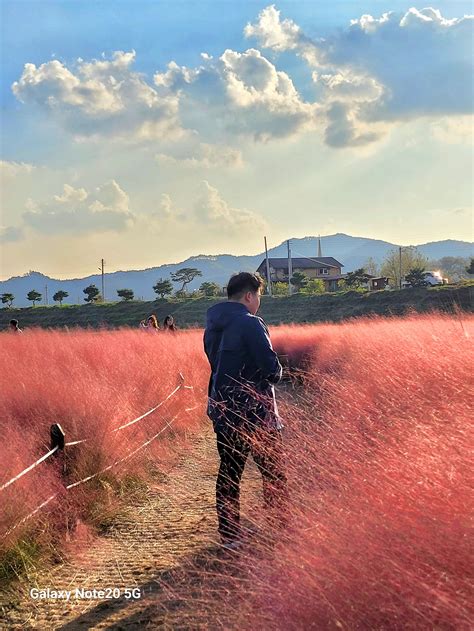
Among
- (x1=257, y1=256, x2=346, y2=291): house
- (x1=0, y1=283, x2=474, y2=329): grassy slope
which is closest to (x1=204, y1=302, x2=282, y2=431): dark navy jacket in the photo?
(x1=0, y1=283, x2=474, y2=329): grassy slope

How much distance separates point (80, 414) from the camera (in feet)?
16.5

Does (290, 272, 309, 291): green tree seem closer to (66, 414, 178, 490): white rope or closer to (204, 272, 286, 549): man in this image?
(66, 414, 178, 490): white rope

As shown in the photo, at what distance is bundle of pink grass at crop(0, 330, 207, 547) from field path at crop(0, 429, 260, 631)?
371 millimetres

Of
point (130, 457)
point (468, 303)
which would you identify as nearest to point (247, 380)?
point (130, 457)

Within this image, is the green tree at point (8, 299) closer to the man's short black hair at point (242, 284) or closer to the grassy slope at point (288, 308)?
the grassy slope at point (288, 308)

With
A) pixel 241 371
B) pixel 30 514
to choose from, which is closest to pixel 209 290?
pixel 30 514

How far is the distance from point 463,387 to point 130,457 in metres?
2.94

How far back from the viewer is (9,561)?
11.1 ft

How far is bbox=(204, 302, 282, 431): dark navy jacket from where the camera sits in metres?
3.31

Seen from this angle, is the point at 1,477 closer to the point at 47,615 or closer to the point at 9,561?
the point at 9,561

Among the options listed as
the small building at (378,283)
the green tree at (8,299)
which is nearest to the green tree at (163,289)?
the green tree at (8,299)

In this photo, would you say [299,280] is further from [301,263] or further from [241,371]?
[241,371]

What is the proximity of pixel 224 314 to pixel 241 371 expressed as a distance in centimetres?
35

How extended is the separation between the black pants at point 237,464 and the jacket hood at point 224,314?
62 cm
